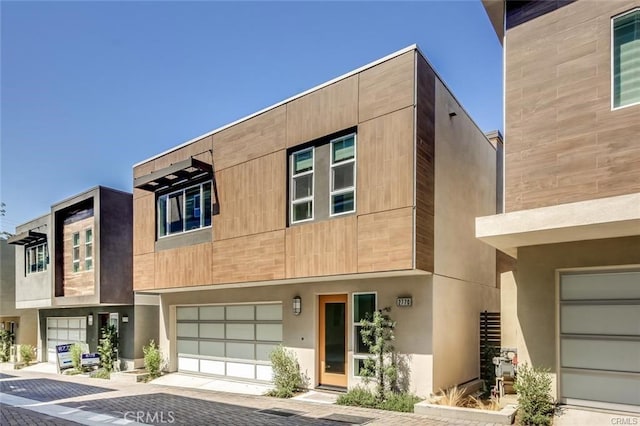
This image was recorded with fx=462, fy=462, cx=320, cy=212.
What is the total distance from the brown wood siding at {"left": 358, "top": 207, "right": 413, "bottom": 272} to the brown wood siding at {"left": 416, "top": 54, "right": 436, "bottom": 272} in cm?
19

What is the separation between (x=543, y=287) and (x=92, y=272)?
50.0 feet

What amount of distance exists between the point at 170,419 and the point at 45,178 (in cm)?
1720

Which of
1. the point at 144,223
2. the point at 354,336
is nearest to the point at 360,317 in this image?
the point at 354,336

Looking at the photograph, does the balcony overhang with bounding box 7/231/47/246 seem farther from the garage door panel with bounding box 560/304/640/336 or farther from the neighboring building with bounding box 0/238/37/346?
the garage door panel with bounding box 560/304/640/336

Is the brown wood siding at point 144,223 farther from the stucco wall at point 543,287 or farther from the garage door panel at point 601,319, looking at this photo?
the garage door panel at point 601,319

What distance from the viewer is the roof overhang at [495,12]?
27.3 ft

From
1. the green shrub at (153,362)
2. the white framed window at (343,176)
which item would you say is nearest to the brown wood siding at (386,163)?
the white framed window at (343,176)

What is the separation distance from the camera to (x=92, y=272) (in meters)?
17.0

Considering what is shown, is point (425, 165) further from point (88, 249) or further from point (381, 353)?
point (88, 249)

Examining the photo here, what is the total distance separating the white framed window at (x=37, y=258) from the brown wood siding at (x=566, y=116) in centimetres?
1995

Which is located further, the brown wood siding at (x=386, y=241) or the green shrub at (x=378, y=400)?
the green shrub at (x=378, y=400)

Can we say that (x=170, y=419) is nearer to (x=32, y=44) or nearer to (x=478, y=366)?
(x=478, y=366)

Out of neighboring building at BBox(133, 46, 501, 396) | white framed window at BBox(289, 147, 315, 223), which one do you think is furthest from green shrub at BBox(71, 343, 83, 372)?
white framed window at BBox(289, 147, 315, 223)

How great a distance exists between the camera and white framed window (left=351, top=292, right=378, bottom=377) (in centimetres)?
994
